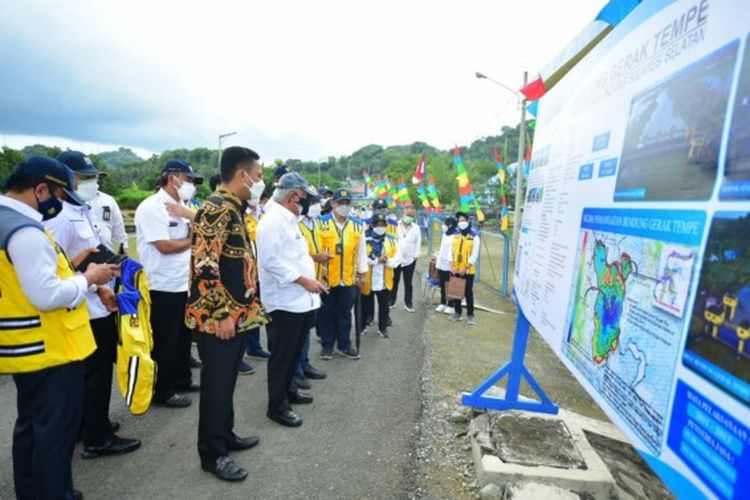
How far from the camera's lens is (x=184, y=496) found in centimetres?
271

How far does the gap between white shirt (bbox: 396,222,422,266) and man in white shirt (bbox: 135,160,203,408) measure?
14.6ft

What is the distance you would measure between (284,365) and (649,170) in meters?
2.94

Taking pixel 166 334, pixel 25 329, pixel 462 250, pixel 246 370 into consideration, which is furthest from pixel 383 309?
pixel 25 329

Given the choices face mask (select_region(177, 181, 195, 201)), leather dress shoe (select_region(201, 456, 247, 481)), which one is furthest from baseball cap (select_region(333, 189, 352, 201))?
leather dress shoe (select_region(201, 456, 247, 481))

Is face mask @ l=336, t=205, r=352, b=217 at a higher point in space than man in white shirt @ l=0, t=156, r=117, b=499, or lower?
higher

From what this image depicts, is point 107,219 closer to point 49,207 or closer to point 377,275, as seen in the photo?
point 49,207

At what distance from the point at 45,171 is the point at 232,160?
104 centimetres

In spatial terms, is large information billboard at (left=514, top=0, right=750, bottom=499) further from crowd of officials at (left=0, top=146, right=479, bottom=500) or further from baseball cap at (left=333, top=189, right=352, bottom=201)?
baseball cap at (left=333, top=189, right=352, bottom=201)

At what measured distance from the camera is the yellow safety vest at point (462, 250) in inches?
304

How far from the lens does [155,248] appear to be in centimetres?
383

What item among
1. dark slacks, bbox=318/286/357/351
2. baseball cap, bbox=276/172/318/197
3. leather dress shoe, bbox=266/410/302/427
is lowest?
leather dress shoe, bbox=266/410/302/427

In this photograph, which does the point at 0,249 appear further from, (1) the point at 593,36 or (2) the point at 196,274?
(1) the point at 593,36

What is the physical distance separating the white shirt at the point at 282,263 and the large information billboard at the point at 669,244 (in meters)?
2.02

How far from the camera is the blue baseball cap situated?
225 centimetres
